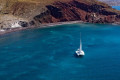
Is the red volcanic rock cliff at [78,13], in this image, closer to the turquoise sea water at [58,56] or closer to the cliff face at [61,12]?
the cliff face at [61,12]

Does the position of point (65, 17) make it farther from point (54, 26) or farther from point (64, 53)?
point (64, 53)

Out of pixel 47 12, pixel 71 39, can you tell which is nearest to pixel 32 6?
pixel 47 12

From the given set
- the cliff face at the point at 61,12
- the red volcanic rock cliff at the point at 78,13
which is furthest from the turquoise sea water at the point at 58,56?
the red volcanic rock cliff at the point at 78,13

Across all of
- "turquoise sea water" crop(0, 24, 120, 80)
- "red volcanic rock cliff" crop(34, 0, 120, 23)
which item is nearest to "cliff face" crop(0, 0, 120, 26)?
"red volcanic rock cliff" crop(34, 0, 120, 23)

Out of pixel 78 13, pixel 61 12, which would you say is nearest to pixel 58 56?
pixel 61 12

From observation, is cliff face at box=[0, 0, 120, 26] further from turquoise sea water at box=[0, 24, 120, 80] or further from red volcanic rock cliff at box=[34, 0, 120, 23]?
turquoise sea water at box=[0, 24, 120, 80]
